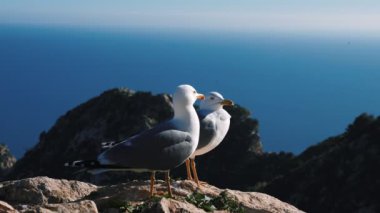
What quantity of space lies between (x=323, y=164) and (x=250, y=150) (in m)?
14.6

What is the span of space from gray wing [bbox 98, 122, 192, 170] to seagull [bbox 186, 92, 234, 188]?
2.18 meters

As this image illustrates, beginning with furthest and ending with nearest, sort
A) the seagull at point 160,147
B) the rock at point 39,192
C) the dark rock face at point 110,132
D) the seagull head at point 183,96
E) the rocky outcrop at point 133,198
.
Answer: the dark rock face at point 110,132 → the rock at point 39,192 → the seagull head at point 183,96 → the seagull at point 160,147 → the rocky outcrop at point 133,198

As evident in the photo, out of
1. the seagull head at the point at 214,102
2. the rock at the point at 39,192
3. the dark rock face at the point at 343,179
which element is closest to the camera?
the rock at the point at 39,192

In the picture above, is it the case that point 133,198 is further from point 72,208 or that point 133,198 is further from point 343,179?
point 343,179

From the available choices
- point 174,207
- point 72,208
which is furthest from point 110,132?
point 72,208

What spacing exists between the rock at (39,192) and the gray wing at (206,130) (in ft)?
8.30

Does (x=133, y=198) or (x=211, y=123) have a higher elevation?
(x=211, y=123)

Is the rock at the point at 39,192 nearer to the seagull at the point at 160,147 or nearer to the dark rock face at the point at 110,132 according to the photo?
the seagull at the point at 160,147

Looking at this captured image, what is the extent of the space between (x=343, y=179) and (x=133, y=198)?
86.4 feet

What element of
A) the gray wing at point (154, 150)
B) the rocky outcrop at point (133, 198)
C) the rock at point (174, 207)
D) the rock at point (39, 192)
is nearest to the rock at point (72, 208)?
the rocky outcrop at point (133, 198)

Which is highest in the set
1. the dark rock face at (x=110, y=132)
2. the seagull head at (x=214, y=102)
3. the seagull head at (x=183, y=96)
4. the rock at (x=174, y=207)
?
the dark rock face at (x=110, y=132)

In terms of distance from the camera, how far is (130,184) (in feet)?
35.6

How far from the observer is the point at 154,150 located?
343 inches

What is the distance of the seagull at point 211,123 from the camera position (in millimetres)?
11344
